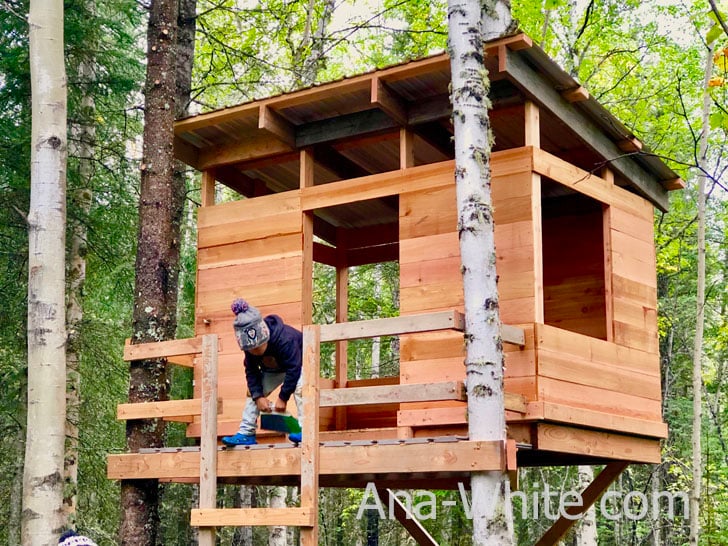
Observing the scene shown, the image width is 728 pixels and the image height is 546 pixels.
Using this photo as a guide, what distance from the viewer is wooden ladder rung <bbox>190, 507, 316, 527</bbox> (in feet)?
20.4

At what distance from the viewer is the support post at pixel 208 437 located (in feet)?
22.4

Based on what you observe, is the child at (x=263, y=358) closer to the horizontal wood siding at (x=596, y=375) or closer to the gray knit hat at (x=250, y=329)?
the gray knit hat at (x=250, y=329)

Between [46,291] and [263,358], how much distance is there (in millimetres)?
1651

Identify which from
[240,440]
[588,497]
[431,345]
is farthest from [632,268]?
[240,440]

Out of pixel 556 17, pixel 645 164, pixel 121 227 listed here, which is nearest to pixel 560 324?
pixel 645 164

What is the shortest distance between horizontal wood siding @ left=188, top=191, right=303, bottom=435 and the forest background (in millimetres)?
1749

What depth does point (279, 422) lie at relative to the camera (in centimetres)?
710

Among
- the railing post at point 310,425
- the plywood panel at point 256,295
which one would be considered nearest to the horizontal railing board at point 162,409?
the railing post at point 310,425

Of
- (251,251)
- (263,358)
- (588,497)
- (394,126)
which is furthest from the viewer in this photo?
(588,497)

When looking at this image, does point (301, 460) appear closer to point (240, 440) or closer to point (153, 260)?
point (240, 440)

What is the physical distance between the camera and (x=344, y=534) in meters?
24.0

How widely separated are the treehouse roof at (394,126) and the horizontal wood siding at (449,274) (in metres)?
0.71

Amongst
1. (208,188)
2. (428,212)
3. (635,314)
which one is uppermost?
(208,188)

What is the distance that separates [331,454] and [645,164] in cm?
458
